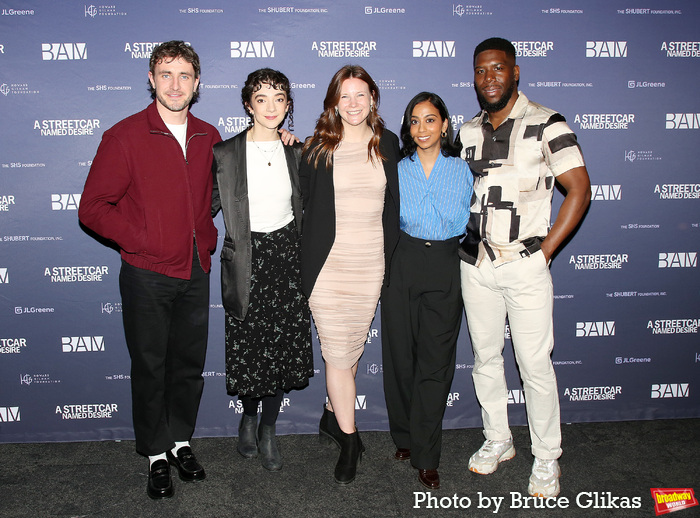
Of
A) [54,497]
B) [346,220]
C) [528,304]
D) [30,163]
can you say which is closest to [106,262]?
[30,163]

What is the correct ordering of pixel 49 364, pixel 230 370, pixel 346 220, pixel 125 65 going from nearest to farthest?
pixel 346 220, pixel 230 370, pixel 125 65, pixel 49 364

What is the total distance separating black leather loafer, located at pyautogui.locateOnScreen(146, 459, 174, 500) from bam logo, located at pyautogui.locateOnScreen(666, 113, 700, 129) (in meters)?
3.36

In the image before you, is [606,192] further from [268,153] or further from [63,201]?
[63,201]

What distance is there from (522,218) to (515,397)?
132 centimetres

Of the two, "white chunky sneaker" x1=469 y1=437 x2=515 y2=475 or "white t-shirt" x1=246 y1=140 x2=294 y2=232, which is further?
"white chunky sneaker" x1=469 y1=437 x2=515 y2=475

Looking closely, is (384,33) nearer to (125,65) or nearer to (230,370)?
(125,65)

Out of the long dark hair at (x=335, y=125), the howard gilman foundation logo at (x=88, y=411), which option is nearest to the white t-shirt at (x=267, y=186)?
the long dark hair at (x=335, y=125)

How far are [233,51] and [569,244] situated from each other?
2.23 m

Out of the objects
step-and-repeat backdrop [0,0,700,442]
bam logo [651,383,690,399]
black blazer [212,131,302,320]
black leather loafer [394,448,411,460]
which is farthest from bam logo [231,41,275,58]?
bam logo [651,383,690,399]

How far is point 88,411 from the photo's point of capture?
3.15 metres

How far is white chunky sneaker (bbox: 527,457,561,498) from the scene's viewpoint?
8.44 feet

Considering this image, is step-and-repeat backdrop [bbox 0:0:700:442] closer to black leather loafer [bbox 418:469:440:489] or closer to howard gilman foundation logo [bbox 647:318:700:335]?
howard gilman foundation logo [bbox 647:318:700:335]

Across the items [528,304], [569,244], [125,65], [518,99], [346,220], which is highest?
[125,65]

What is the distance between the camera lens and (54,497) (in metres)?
2.57
